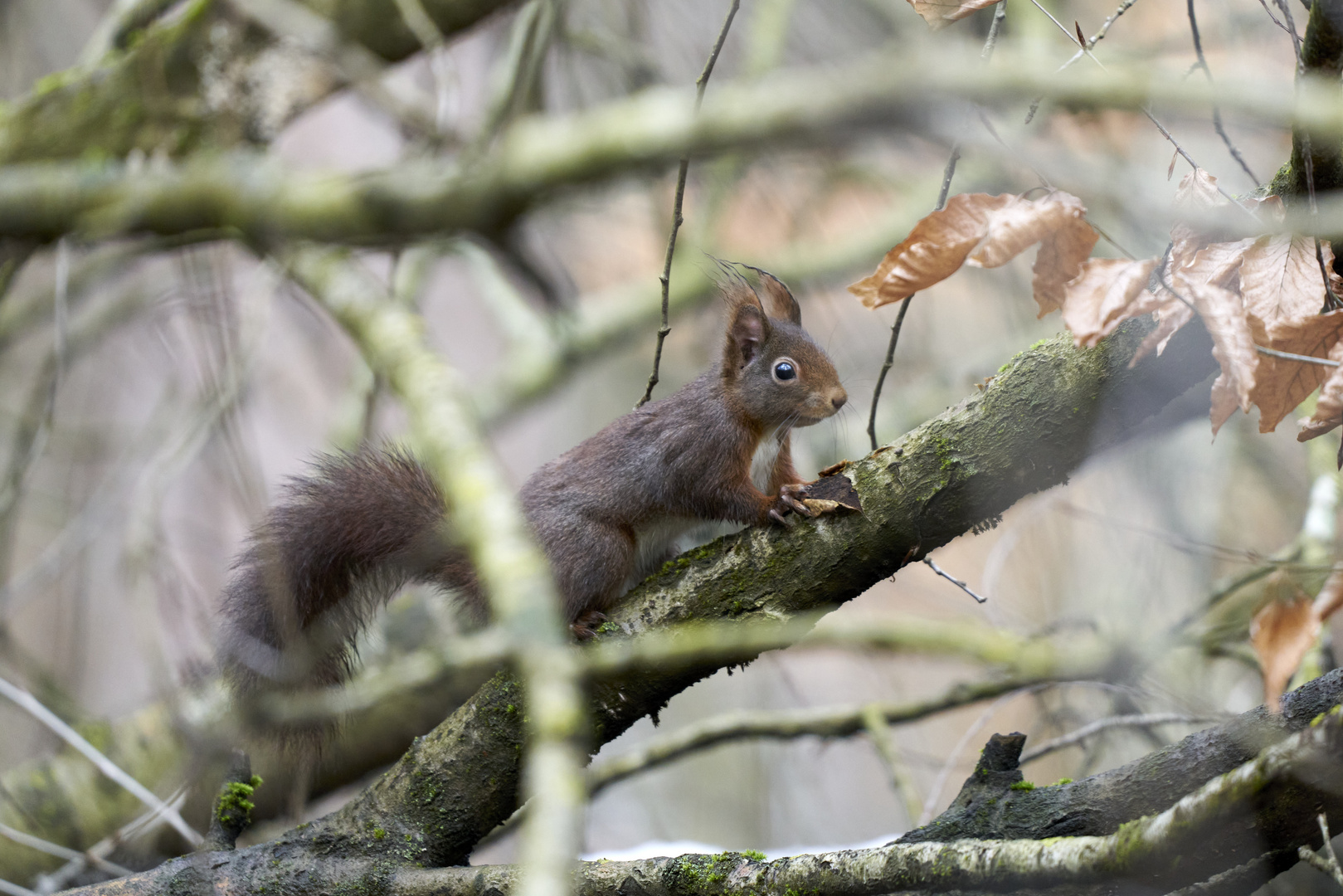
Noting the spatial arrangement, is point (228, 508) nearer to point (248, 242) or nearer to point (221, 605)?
point (248, 242)

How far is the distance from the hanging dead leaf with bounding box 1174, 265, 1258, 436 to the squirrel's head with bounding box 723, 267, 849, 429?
145 centimetres

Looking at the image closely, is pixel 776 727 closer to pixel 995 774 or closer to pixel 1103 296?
pixel 995 774

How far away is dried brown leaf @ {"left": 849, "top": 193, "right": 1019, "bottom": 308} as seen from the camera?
126 centimetres

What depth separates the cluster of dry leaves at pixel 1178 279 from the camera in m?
1.15

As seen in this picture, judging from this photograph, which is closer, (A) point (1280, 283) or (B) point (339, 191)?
(A) point (1280, 283)

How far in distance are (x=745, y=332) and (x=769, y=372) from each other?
0.12 meters

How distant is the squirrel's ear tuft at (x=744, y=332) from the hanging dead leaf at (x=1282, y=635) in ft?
5.53

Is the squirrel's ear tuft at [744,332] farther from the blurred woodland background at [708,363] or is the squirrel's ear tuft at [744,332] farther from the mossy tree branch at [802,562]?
the mossy tree branch at [802,562]

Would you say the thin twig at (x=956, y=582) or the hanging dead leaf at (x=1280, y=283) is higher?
the hanging dead leaf at (x=1280, y=283)

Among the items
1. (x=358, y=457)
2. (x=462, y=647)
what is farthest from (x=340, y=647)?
(x=462, y=647)

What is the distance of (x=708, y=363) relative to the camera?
156 inches

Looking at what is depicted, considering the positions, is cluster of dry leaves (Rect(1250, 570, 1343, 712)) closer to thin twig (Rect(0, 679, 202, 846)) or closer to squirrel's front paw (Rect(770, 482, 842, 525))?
squirrel's front paw (Rect(770, 482, 842, 525))

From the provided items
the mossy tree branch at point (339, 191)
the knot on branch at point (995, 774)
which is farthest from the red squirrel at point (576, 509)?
the knot on branch at point (995, 774)

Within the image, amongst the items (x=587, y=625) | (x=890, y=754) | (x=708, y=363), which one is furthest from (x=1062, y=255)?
(x=708, y=363)
